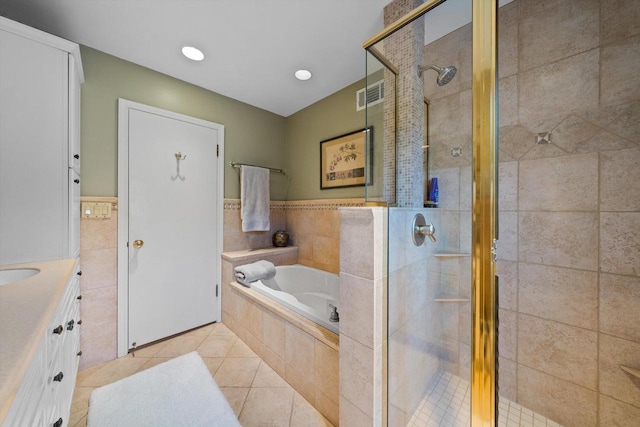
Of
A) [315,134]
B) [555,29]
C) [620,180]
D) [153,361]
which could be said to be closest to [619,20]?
[555,29]

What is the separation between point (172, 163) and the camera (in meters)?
2.07

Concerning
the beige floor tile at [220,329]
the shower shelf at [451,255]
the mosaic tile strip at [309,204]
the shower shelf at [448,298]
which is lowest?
the beige floor tile at [220,329]

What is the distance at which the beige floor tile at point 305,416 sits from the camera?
1.26m

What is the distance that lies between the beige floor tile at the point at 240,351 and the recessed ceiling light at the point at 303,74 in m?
2.35

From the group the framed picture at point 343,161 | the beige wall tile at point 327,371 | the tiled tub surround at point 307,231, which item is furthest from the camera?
the tiled tub surround at point 307,231

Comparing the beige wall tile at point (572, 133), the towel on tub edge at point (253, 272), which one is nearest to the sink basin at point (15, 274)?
the towel on tub edge at point (253, 272)

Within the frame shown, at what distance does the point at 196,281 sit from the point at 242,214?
0.76 m

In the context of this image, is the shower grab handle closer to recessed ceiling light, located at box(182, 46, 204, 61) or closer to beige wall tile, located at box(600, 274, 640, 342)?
beige wall tile, located at box(600, 274, 640, 342)

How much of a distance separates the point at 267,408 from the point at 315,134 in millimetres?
2347

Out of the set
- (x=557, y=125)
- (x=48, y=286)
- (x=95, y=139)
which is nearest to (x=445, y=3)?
(x=557, y=125)

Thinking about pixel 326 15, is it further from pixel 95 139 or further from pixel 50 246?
pixel 50 246

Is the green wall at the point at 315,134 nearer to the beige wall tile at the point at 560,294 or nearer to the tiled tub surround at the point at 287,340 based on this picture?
the tiled tub surround at the point at 287,340

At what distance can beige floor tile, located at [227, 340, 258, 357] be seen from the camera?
1.85 m

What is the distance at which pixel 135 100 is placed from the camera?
1.91 m
